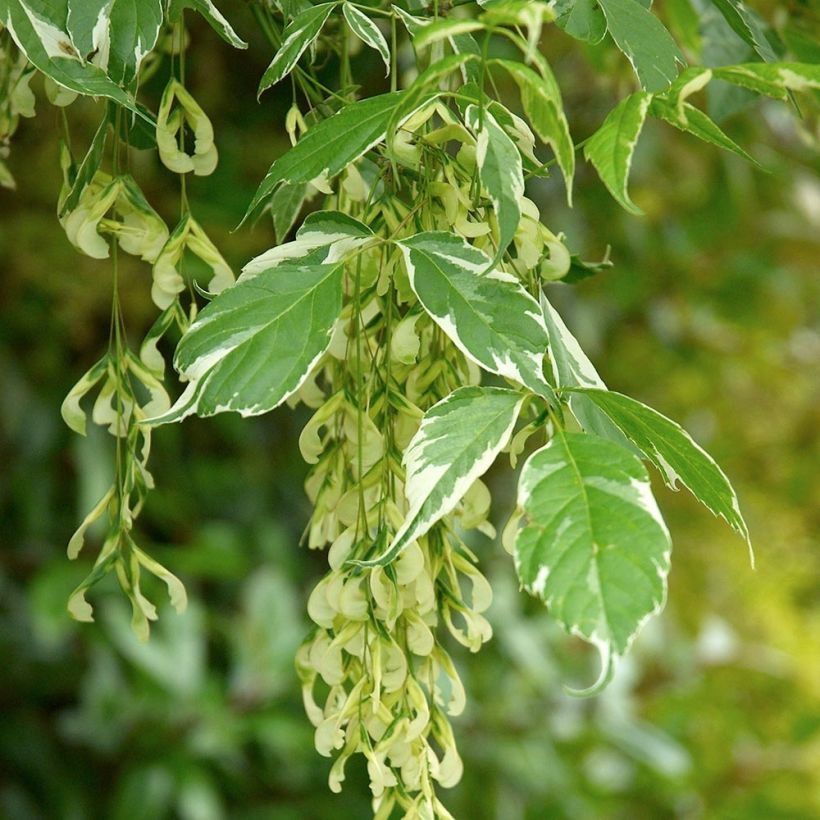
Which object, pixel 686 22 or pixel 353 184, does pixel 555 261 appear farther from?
pixel 686 22

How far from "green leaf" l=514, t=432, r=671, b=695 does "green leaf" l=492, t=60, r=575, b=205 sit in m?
0.07

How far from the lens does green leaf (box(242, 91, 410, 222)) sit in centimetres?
30

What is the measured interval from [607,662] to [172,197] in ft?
2.93

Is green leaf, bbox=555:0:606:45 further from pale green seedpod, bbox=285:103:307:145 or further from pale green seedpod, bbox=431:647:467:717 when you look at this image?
pale green seedpod, bbox=431:647:467:717

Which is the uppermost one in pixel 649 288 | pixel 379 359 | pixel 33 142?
pixel 379 359

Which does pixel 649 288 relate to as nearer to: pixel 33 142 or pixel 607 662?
pixel 33 142

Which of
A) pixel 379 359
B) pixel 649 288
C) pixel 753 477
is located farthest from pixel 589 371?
pixel 753 477

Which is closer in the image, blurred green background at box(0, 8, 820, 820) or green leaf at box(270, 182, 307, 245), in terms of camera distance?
green leaf at box(270, 182, 307, 245)

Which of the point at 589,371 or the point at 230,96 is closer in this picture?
the point at 589,371

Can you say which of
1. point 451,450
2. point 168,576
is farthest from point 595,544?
point 168,576

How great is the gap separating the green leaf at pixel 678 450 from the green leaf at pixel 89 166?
0.61 ft

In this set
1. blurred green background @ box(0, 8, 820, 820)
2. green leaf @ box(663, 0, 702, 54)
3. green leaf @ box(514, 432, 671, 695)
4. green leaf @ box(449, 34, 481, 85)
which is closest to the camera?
green leaf @ box(514, 432, 671, 695)

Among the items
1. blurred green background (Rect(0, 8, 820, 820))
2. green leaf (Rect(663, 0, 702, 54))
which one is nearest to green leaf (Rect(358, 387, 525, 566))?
green leaf (Rect(663, 0, 702, 54))

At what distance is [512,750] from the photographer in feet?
3.88
